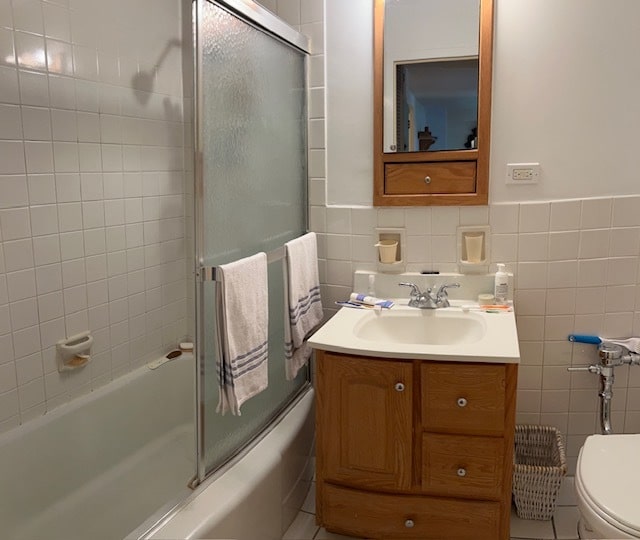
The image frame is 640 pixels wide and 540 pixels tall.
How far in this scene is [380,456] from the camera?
189 cm

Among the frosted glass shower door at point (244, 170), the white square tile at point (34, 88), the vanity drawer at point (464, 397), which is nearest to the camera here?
the frosted glass shower door at point (244, 170)

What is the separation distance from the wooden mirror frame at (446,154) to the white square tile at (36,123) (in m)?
1.14

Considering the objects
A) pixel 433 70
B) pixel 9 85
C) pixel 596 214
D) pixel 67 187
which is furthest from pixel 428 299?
pixel 9 85

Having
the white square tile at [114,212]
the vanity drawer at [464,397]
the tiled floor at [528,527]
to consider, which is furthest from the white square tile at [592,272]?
the white square tile at [114,212]

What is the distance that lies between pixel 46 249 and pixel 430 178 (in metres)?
1.37

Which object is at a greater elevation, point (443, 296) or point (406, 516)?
point (443, 296)

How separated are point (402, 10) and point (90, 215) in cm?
135

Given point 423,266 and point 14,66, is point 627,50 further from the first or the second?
point 14,66

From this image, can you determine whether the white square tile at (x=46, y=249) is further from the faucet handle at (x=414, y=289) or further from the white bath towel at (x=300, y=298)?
the faucet handle at (x=414, y=289)

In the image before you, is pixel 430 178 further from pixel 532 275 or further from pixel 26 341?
pixel 26 341

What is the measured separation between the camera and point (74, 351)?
213cm

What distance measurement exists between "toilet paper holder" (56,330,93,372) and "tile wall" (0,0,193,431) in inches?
1.0

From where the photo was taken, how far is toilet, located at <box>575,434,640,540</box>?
1.50 metres

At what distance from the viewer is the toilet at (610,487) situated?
1501 millimetres
